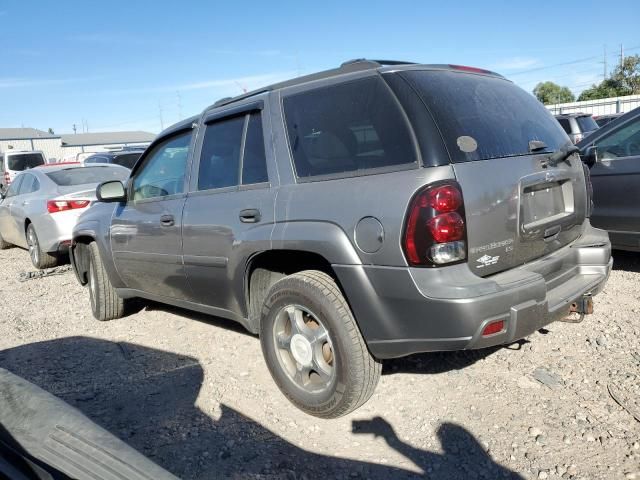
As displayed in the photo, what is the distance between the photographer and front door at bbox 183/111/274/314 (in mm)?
3305

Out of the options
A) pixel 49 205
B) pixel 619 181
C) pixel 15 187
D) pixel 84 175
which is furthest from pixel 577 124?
pixel 15 187

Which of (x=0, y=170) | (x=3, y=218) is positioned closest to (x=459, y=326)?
(x=3, y=218)

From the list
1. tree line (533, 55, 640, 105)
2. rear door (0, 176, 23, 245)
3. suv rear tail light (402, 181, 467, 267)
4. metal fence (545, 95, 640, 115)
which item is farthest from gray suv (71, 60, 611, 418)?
tree line (533, 55, 640, 105)

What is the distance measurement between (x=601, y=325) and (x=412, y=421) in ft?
6.65

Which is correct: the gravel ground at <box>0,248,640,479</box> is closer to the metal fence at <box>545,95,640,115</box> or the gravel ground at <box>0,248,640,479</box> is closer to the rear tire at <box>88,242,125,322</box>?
the rear tire at <box>88,242,125,322</box>

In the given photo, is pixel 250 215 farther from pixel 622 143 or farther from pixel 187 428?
pixel 622 143

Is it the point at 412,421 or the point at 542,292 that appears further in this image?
the point at 412,421

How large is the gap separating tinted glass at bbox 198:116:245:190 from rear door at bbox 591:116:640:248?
11.9 ft

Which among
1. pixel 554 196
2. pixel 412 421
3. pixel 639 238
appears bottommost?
pixel 412 421

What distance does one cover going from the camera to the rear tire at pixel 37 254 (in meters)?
7.69

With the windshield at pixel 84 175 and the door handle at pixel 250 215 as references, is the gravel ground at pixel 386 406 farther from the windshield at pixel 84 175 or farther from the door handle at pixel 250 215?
the windshield at pixel 84 175

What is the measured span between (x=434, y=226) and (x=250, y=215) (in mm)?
1236

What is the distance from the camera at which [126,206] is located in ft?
15.1

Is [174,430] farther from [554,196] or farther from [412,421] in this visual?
[554,196]
